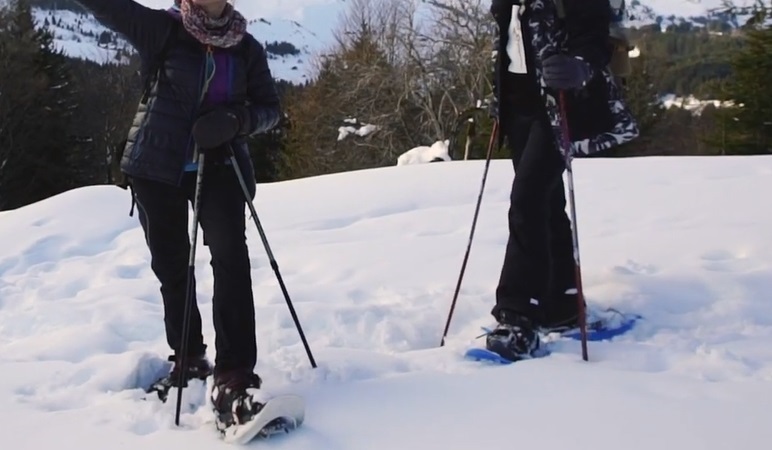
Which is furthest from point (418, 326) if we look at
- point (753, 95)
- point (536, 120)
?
point (753, 95)

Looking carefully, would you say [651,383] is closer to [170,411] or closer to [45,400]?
[170,411]

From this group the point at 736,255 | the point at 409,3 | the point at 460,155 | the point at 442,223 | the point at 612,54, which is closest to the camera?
the point at 612,54

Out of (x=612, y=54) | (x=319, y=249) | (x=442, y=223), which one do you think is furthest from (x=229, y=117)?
(x=442, y=223)

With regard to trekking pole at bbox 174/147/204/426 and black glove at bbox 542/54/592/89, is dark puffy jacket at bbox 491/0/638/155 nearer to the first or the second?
black glove at bbox 542/54/592/89

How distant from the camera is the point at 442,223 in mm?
6191

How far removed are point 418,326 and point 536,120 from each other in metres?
1.13

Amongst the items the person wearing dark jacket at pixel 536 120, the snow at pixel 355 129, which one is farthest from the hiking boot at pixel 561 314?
the snow at pixel 355 129

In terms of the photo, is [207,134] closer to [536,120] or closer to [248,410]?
[248,410]

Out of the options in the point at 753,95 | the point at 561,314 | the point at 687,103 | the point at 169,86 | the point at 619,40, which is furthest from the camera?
the point at 687,103

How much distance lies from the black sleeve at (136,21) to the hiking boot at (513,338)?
1.72m

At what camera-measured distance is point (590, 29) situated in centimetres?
318

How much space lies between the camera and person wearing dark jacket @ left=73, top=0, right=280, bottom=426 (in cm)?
275

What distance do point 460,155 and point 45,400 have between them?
24226 millimetres

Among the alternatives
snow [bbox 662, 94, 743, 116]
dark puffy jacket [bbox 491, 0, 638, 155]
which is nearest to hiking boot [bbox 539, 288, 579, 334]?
dark puffy jacket [bbox 491, 0, 638, 155]
